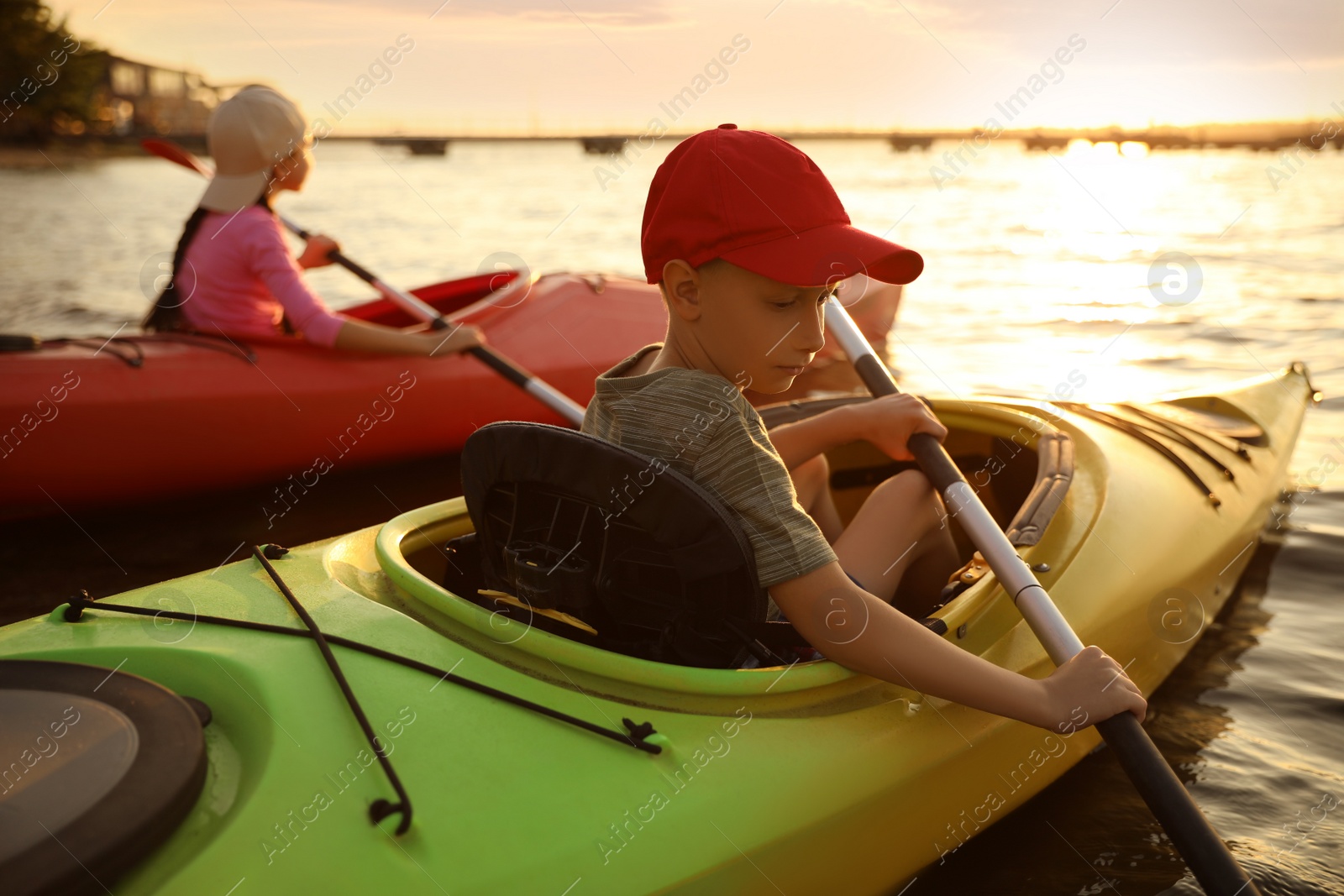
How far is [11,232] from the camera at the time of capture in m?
14.0

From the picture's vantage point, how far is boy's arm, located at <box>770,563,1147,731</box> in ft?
4.81

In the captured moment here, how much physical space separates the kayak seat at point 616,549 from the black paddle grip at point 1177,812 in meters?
0.52

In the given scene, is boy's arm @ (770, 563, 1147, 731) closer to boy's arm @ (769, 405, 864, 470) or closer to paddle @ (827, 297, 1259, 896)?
paddle @ (827, 297, 1259, 896)

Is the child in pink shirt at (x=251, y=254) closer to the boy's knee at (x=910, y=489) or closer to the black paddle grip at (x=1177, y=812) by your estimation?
the boy's knee at (x=910, y=489)

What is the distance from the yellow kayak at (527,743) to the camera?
4.09 feet

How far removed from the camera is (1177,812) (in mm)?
1500

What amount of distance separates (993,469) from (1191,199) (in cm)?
2129

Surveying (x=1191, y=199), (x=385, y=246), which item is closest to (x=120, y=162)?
(x=385, y=246)

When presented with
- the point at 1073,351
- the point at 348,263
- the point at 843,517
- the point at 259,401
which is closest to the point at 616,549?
the point at 843,517

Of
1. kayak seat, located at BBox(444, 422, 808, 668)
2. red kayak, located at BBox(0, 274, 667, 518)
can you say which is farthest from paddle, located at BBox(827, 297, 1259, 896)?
red kayak, located at BBox(0, 274, 667, 518)

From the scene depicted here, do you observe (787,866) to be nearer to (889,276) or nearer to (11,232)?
(889,276)

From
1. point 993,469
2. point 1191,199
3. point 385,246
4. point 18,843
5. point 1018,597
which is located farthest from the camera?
point 1191,199

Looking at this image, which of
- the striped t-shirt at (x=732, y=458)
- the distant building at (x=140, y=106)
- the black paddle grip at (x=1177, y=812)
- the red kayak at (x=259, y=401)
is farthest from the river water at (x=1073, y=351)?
the distant building at (x=140, y=106)

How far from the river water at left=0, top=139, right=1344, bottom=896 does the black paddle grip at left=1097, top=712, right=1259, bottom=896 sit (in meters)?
0.64
